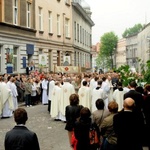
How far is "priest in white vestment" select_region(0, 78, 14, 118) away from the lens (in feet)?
64.6

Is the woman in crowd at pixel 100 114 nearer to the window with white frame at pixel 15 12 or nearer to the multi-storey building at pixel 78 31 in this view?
the window with white frame at pixel 15 12

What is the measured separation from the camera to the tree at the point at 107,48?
139 metres

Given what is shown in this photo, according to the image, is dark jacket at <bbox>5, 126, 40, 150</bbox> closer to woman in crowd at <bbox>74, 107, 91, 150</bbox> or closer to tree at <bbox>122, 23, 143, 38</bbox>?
woman in crowd at <bbox>74, 107, 91, 150</bbox>

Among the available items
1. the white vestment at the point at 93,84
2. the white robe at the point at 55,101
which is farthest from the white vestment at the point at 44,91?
the white robe at the point at 55,101

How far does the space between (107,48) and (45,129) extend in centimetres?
12936

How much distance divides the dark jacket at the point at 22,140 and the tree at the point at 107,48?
13105 cm

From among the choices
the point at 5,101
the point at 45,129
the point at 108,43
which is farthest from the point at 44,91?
the point at 108,43

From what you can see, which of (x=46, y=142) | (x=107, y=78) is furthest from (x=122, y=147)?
(x=107, y=78)

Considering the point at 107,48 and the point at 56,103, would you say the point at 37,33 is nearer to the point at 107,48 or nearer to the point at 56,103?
the point at 56,103

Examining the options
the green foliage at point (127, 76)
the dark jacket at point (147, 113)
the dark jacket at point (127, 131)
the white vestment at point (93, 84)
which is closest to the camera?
the dark jacket at point (127, 131)

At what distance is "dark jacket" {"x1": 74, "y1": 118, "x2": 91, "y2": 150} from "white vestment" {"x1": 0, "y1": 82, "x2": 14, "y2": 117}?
453 inches

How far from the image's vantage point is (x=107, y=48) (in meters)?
144

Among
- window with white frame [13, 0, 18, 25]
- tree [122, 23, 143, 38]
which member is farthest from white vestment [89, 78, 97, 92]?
tree [122, 23, 143, 38]

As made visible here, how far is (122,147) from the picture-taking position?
757cm
